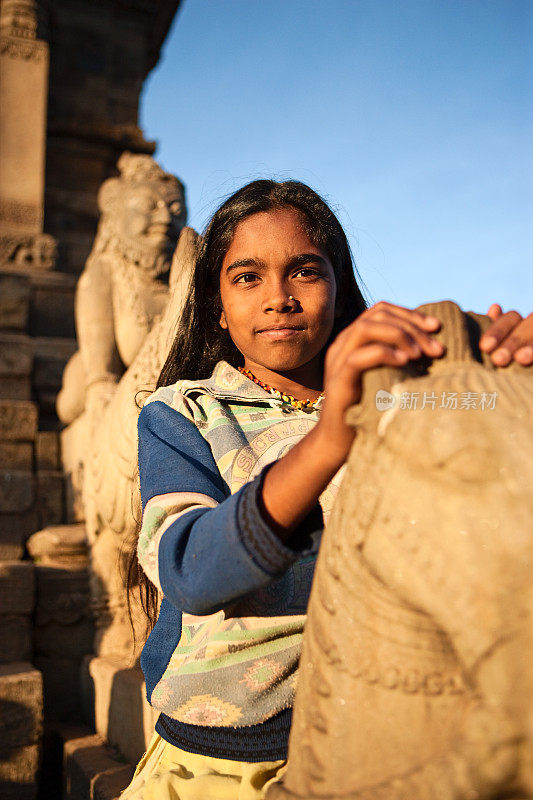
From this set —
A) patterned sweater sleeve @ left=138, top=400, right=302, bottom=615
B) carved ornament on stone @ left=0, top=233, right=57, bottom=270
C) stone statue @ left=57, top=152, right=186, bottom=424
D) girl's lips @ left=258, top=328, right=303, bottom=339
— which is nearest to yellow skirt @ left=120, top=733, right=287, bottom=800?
patterned sweater sleeve @ left=138, top=400, right=302, bottom=615

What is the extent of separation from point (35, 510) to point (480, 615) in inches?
158

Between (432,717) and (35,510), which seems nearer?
(432,717)

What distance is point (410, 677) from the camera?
0.72 m

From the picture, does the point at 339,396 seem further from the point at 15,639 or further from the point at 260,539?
the point at 15,639

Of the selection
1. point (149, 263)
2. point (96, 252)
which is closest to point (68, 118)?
point (96, 252)

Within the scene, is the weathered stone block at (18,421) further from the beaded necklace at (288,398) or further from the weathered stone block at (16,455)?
the beaded necklace at (288,398)

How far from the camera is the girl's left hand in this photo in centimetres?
81

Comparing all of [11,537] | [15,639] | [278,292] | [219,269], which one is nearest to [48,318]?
[11,537]

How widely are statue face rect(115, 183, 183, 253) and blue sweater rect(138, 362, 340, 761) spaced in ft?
9.51

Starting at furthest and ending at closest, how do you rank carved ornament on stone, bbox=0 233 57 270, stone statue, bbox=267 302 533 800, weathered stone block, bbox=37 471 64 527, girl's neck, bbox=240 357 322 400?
carved ornament on stone, bbox=0 233 57 270 → weathered stone block, bbox=37 471 64 527 → girl's neck, bbox=240 357 322 400 → stone statue, bbox=267 302 533 800

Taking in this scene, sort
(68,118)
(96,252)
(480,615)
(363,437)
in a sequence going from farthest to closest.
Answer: (68,118) < (96,252) < (363,437) < (480,615)

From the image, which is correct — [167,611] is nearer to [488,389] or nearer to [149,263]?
[488,389]

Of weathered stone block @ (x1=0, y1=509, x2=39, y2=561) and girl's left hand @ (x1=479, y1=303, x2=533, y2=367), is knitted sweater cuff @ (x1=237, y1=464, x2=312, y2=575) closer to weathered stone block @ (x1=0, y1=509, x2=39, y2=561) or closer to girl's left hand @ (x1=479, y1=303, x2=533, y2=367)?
girl's left hand @ (x1=479, y1=303, x2=533, y2=367)

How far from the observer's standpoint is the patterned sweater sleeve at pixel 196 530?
909mm
